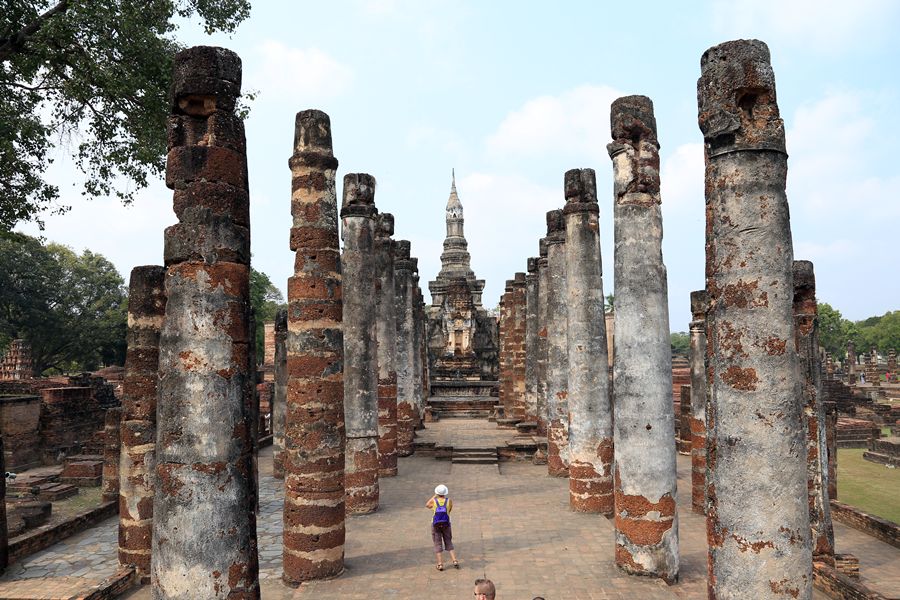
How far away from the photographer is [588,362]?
12172 mm

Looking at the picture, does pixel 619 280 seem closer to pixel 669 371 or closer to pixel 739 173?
pixel 669 371

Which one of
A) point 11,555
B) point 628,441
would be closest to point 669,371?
point 628,441

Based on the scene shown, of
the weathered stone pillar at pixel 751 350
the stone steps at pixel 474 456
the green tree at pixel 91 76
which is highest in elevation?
the green tree at pixel 91 76

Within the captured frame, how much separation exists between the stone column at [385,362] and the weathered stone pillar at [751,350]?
11.3m

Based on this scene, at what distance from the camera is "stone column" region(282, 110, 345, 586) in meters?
8.85

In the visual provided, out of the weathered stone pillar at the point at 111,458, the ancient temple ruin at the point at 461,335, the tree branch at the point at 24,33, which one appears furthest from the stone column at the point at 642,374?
the ancient temple ruin at the point at 461,335

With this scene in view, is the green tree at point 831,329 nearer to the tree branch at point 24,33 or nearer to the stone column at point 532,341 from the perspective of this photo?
the stone column at point 532,341

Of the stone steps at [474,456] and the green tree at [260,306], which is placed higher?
the green tree at [260,306]

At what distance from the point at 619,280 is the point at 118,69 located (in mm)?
12581

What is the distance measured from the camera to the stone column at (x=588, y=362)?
39.8ft

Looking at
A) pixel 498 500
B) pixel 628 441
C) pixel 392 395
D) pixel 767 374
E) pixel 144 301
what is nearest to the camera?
pixel 767 374

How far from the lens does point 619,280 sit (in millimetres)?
8953

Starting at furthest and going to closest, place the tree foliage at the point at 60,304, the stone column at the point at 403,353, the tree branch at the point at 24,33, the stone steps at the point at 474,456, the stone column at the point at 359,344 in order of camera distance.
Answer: the tree foliage at the point at 60,304 → the stone column at the point at 403,353 → the stone steps at the point at 474,456 → the tree branch at the point at 24,33 → the stone column at the point at 359,344

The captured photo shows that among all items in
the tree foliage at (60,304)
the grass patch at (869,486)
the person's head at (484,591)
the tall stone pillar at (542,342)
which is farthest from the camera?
the tree foliage at (60,304)
